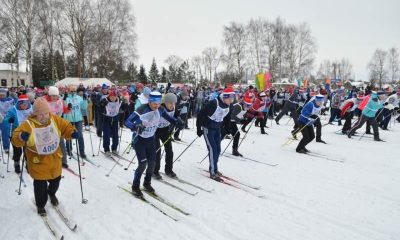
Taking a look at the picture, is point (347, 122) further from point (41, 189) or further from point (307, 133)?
point (41, 189)

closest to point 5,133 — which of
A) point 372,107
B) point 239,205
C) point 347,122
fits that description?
point 239,205

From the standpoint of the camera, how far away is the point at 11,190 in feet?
18.3

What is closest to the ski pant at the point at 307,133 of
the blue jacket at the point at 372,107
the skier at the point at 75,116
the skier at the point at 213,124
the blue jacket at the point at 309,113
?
the blue jacket at the point at 309,113

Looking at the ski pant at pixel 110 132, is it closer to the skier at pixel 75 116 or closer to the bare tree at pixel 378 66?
the skier at pixel 75 116

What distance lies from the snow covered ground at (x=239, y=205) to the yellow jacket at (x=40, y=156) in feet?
2.29

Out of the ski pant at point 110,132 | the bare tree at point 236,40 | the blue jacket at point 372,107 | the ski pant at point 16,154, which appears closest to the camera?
the ski pant at point 16,154

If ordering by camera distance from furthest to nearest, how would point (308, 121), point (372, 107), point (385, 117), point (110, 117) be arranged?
point (385, 117)
point (372, 107)
point (308, 121)
point (110, 117)

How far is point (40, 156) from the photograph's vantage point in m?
4.18

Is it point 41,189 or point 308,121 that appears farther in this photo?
point 308,121

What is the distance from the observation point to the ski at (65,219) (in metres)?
4.13

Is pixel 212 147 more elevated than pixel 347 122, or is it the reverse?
pixel 212 147

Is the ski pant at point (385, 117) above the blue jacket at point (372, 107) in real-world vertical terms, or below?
below

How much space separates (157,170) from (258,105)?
323 inches

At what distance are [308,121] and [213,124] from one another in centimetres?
405
